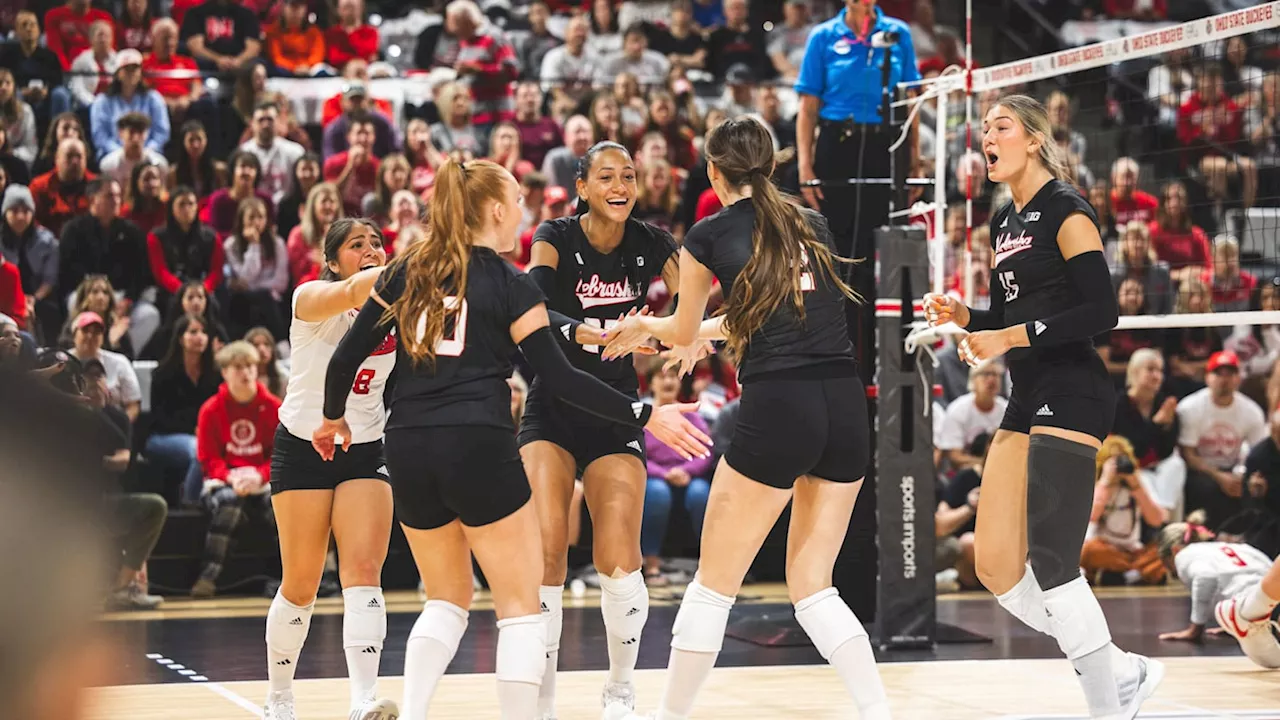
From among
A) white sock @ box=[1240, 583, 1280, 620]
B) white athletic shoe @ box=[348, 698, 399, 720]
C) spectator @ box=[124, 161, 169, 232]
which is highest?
spectator @ box=[124, 161, 169, 232]

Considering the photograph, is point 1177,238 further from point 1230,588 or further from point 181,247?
point 181,247

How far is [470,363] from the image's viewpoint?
14.3 ft

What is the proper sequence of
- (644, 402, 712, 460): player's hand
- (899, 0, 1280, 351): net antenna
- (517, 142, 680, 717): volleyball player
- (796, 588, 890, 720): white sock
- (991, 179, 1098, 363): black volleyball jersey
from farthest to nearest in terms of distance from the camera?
(899, 0, 1280, 351): net antenna → (517, 142, 680, 717): volleyball player → (991, 179, 1098, 363): black volleyball jersey → (796, 588, 890, 720): white sock → (644, 402, 712, 460): player's hand

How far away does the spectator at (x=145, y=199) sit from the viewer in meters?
11.1

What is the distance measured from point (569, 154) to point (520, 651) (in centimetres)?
845

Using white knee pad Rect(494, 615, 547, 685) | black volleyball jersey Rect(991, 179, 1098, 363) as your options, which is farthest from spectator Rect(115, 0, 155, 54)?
white knee pad Rect(494, 615, 547, 685)

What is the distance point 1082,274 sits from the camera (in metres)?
5.05

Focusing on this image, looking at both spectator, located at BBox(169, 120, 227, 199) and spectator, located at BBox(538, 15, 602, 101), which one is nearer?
spectator, located at BBox(169, 120, 227, 199)

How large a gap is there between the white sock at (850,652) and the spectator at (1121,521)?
589 centimetres

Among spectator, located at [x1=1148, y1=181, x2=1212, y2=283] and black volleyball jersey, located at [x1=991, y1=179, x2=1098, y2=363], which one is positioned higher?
spectator, located at [x1=1148, y1=181, x2=1212, y2=283]

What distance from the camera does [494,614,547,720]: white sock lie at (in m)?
4.36

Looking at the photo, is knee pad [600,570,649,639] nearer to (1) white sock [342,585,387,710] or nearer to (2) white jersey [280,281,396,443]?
(1) white sock [342,585,387,710]

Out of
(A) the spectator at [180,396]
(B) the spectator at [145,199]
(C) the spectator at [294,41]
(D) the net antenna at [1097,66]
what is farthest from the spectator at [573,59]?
(D) the net antenna at [1097,66]

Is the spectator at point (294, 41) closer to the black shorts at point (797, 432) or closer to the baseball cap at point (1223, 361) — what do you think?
the baseball cap at point (1223, 361)
